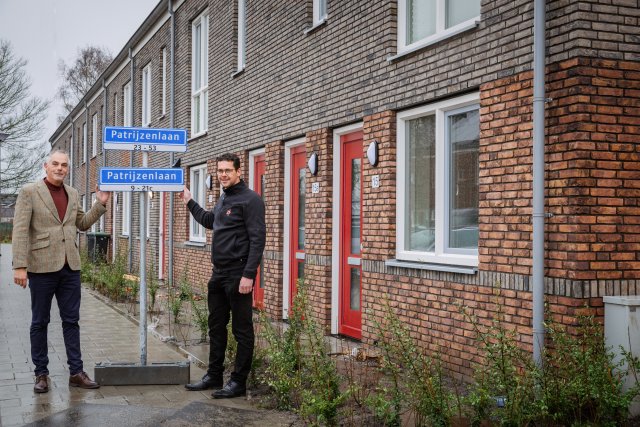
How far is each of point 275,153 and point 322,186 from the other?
5.83ft

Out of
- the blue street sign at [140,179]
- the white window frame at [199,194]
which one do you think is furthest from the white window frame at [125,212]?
the blue street sign at [140,179]

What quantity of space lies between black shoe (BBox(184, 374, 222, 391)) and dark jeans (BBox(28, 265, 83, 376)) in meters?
1.06

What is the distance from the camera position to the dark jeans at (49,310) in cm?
664

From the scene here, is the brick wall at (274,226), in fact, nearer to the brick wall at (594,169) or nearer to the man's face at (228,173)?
the man's face at (228,173)

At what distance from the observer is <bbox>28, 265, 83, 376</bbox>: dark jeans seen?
664 cm

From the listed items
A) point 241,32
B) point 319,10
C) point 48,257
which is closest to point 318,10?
point 319,10

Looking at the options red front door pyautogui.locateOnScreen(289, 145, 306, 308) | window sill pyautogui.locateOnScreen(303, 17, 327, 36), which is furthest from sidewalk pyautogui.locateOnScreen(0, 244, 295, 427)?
window sill pyautogui.locateOnScreen(303, 17, 327, 36)

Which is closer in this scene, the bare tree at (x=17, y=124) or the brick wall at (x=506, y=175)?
the brick wall at (x=506, y=175)

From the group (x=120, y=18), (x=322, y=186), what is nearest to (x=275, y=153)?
(x=322, y=186)

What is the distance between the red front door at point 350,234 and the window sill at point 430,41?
139cm

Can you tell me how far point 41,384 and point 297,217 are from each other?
520 centimetres

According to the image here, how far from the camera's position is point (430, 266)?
750 cm

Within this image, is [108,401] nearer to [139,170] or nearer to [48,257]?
[48,257]

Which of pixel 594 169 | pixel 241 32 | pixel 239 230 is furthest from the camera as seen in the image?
pixel 241 32
